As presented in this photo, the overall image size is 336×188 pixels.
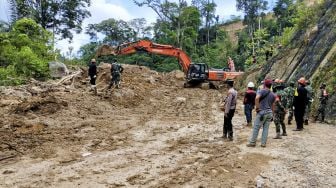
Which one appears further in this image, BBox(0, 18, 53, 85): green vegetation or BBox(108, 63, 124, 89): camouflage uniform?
BBox(0, 18, 53, 85): green vegetation

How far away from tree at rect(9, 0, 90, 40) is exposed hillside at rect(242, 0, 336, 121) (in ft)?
75.5

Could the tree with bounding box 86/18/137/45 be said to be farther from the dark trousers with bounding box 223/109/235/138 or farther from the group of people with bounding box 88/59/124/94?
the dark trousers with bounding box 223/109/235/138

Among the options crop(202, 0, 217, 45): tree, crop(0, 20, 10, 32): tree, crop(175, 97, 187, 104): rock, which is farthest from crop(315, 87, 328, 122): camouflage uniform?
crop(202, 0, 217, 45): tree

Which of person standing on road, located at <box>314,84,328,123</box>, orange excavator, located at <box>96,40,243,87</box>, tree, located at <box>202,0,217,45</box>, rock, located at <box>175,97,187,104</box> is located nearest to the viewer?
person standing on road, located at <box>314,84,328,123</box>

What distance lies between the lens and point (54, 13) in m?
42.5

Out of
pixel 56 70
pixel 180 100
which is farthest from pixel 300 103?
pixel 56 70

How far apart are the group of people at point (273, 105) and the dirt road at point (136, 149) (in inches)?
16.9

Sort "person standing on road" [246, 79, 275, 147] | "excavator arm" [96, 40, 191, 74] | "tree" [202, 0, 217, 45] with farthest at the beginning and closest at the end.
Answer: "tree" [202, 0, 217, 45] → "excavator arm" [96, 40, 191, 74] → "person standing on road" [246, 79, 275, 147]

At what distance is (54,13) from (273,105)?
34621 mm

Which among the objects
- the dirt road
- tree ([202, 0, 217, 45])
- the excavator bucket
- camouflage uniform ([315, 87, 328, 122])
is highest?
tree ([202, 0, 217, 45])

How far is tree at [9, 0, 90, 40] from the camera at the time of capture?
3962cm

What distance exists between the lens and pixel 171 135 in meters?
13.0

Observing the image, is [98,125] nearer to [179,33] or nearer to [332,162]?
[332,162]

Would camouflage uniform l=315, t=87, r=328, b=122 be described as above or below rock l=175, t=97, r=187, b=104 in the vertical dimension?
above
